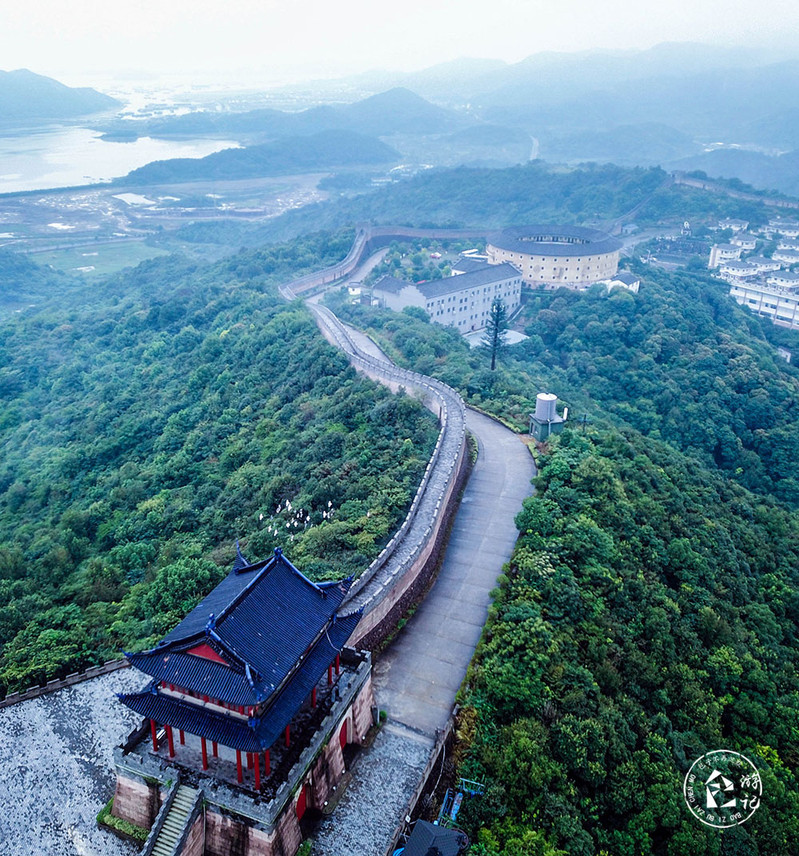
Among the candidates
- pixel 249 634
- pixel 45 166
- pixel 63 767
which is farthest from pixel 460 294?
pixel 45 166

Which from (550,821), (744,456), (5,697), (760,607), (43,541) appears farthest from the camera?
(744,456)

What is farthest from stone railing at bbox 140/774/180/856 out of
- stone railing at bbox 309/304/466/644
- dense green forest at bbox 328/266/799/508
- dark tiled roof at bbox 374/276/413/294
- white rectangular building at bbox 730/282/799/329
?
white rectangular building at bbox 730/282/799/329

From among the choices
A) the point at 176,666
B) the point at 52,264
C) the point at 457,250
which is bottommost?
the point at 52,264

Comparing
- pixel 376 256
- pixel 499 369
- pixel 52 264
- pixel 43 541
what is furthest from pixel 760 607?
pixel 52 264

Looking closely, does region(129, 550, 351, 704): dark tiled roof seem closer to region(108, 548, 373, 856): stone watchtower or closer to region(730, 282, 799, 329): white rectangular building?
region(108, 548, 373, 856): stone watchtower

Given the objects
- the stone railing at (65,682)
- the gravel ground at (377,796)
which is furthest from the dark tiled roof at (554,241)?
the stone railing at (65,682)

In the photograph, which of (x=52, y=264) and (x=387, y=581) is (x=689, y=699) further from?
(x=52, y=264)

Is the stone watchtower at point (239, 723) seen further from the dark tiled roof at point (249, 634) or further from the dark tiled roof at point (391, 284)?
the dark tiled roof at point (391, 284)
